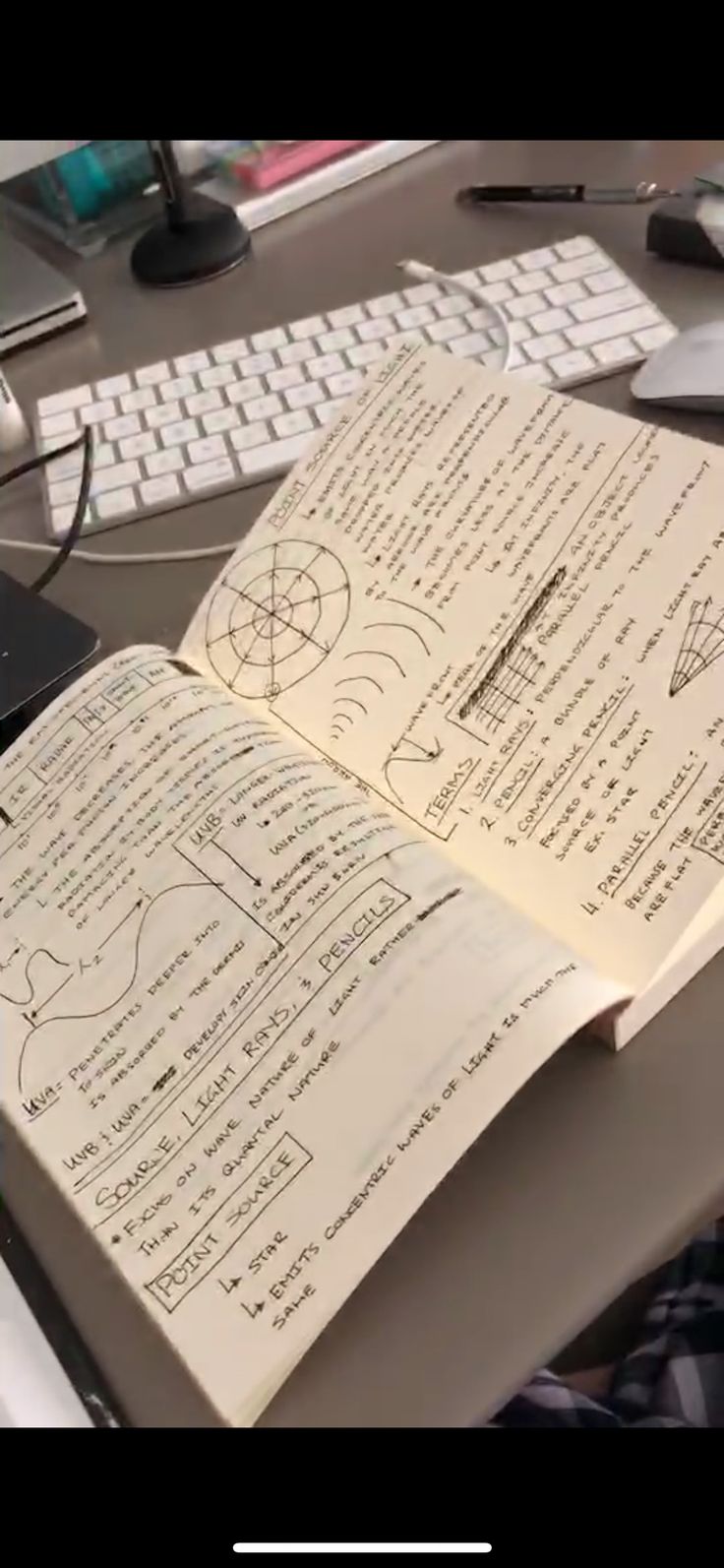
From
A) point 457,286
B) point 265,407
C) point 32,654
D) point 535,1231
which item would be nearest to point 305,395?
point 265,407

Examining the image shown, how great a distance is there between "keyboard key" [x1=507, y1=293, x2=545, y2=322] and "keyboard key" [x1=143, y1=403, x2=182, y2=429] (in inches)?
7.3

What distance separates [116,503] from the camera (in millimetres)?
601

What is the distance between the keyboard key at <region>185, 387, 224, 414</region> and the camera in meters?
0.64

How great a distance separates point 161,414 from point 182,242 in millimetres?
201

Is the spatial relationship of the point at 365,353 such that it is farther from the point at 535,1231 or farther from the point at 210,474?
the point at 535,1231

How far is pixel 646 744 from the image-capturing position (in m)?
0.38

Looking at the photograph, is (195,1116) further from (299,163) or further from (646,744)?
(299,163)

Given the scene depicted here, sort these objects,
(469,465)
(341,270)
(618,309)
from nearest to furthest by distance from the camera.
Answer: (469,465) → (618,309) → (341,270)

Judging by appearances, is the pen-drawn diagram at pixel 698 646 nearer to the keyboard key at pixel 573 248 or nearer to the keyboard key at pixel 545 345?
the keyboard key at pixel 545 345

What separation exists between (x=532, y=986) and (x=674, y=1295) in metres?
0.40

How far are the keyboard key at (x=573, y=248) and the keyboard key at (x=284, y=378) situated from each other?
17 cm
